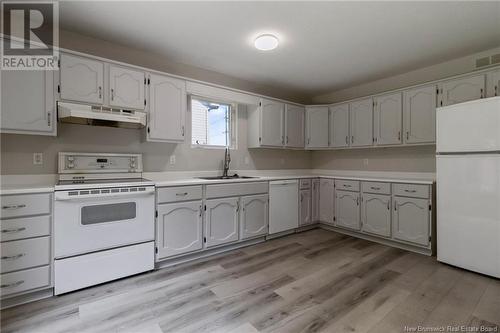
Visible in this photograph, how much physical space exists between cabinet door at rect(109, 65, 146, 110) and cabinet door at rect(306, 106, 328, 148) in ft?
9.28

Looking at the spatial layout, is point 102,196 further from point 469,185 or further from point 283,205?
point 469,185

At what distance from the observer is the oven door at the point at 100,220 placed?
208 centimetres

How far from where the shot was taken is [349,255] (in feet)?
9.91

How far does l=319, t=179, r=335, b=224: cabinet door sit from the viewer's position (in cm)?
403

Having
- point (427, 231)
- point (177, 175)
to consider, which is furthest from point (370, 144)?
point (177, 175)

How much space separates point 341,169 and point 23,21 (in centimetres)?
465

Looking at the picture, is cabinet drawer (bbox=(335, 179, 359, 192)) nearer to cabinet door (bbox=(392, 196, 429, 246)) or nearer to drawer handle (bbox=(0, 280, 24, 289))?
cabinet door (bbox=(392, 196, 429, 246))

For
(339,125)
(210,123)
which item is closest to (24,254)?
(210,123)

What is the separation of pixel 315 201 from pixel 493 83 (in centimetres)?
264

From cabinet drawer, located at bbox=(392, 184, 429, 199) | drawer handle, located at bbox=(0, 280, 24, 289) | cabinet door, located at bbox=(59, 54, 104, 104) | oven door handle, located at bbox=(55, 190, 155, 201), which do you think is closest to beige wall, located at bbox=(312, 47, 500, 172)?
cabinet drawer, located at bbox=(392, 184, 429, 199)

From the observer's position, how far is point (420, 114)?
10.8 ft

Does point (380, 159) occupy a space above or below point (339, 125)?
below
